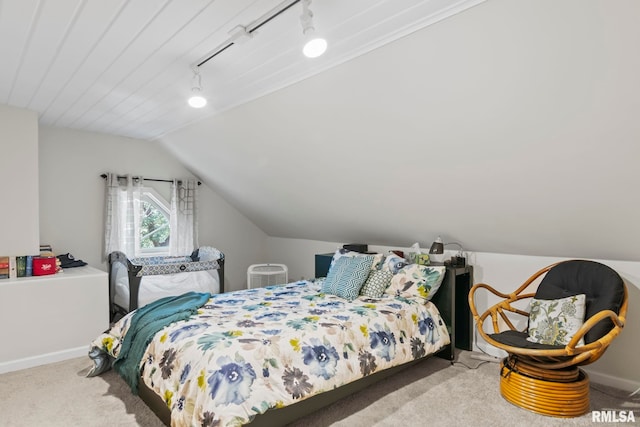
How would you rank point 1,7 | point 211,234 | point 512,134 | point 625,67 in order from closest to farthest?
point 625,67 < point 1,7 < point 512,134 < point 211,234

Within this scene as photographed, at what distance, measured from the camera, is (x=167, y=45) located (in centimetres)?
227

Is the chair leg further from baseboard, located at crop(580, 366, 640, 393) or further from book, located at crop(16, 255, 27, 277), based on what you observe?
book, located at crop(16, 255, 27, 277)

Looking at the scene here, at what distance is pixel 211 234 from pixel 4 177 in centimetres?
266

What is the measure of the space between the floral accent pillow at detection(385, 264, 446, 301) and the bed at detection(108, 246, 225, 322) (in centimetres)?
231

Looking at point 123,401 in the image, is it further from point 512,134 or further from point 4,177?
point 512,134

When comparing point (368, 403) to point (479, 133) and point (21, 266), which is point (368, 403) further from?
point (21, 266)

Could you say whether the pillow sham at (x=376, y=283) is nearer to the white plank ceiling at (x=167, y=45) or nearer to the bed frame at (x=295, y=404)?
the bed frame at (x=295, y=404)

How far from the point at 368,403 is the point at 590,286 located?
1784mm

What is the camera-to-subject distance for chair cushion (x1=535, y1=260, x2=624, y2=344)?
2.44 metres

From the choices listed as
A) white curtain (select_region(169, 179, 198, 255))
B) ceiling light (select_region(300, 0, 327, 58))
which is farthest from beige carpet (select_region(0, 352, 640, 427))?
white curtain (select_region(169, 179, 198, 255))

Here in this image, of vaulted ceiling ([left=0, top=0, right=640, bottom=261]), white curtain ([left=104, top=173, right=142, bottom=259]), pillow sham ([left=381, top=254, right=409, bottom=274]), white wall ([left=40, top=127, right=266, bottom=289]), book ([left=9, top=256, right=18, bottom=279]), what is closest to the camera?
vaulted ceiling ([left=0, top=0, right=640, bottom=261])

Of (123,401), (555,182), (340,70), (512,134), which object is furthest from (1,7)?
(555,182)

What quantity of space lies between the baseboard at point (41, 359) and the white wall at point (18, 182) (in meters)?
0.96

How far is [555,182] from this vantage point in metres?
2.53
